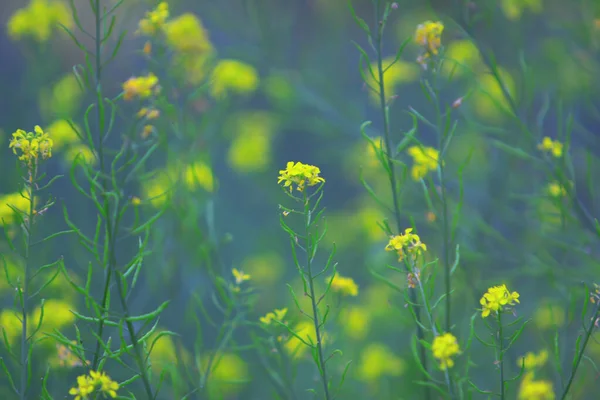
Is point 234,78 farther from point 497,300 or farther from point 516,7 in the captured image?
point 497,300

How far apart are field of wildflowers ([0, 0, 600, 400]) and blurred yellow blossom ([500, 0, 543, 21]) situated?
0.01 meters

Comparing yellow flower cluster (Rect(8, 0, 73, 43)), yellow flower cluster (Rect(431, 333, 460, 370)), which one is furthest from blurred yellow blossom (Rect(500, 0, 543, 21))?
yellow flower cluster (Rect(8, 0, 73, 43))

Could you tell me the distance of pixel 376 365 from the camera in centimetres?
224

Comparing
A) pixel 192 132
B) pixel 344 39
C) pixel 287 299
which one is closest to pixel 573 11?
pixel 344 39

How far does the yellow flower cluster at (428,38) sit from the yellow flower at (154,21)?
2.28 feet

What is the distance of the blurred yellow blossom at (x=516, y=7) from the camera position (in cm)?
206

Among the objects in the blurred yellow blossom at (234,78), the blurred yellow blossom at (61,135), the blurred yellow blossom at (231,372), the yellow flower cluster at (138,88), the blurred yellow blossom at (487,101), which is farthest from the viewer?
the blurred yellow blossom at (487,101)

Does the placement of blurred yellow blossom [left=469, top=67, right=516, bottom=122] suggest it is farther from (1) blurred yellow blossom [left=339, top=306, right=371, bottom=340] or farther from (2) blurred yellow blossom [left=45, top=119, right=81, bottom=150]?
(2) blurred yellow blossom [left=45, top=119, right=81, bottom=150]

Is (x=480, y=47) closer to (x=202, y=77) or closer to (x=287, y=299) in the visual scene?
(x=202, y=77)

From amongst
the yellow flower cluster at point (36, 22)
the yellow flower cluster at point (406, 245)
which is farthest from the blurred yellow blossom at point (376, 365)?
the yellow flower cluster at point (36, 22)

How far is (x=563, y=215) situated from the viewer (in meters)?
1.50

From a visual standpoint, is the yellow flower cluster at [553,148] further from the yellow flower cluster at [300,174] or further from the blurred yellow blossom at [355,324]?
the blurred yellow blossom at [355,324]

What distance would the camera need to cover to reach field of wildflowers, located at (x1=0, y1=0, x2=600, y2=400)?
111cm

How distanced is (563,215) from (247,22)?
2337mm
